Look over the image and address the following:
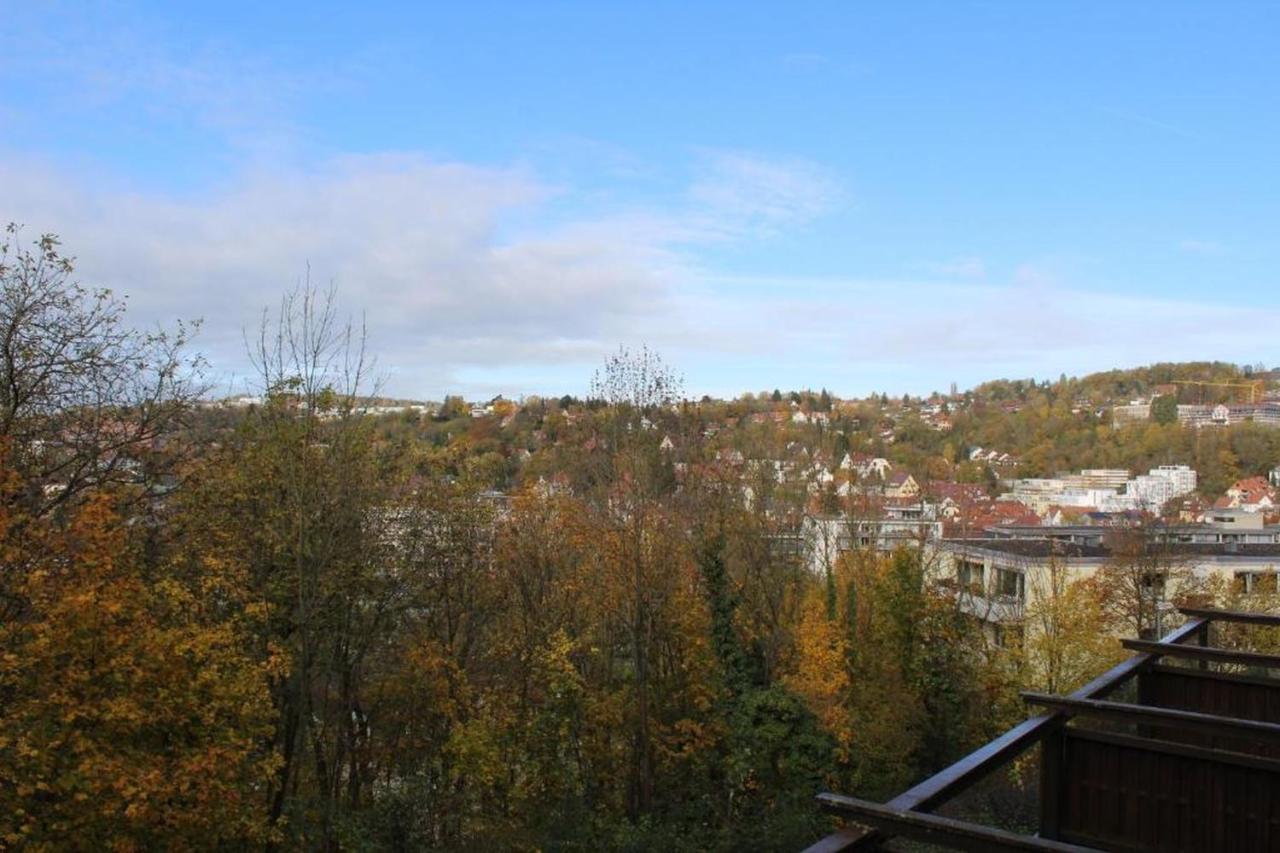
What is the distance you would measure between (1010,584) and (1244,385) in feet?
221

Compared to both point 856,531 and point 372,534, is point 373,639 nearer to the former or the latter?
point 372,534

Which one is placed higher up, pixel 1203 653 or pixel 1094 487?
pixel 1203 653

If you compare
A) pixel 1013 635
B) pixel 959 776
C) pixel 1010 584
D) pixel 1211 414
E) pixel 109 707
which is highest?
pixel 1211 414

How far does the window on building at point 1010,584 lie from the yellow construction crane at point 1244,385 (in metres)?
57.1

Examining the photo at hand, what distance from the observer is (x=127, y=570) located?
11.4 metres

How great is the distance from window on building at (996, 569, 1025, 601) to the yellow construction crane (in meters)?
57.1

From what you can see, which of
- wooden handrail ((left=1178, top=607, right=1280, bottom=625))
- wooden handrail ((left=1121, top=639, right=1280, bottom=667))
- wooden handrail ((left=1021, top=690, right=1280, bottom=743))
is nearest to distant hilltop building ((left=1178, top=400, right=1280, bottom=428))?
wooden handrail ((left=1178, top=607, right=1280, bottom=625))

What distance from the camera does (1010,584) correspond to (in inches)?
1484

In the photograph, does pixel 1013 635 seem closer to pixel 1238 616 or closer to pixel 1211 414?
pixel 1238 616

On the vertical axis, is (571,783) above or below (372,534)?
below

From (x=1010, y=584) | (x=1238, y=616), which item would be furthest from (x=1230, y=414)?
(x=1238, y=616)

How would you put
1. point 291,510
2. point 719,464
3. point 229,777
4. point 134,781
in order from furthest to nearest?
1. point 719,464
2. point 291,510
3. point 229,777
4. point 134,781

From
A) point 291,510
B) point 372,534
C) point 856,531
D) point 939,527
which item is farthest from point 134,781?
point 939,527

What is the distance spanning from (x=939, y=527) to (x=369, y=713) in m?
22.8
